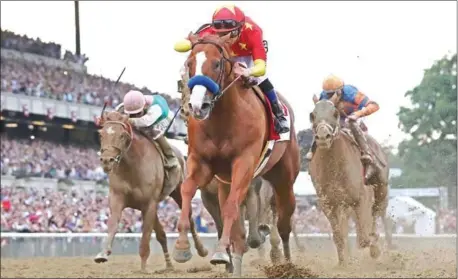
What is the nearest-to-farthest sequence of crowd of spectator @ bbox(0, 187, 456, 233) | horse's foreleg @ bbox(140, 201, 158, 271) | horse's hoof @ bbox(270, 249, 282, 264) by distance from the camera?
1. horse's hoof @ bbox(270, 249, 282, 264)
2. horse's foreleg @ bbox(140, 201, 158, 271)
3. crowd of spectator @ bbox(0, 187, 456, 233)

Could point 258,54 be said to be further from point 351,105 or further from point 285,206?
point 351,105

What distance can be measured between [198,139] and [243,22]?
879mm

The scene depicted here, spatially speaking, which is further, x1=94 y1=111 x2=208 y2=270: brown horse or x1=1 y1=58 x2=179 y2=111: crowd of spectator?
x1=1 y1=58 x2=179 y2=111: crowd of spectator

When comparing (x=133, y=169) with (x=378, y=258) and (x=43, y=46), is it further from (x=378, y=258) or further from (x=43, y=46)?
(x=43, y=46)

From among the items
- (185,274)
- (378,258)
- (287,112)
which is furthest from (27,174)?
(287,112)

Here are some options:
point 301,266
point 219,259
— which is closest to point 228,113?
point 219,259

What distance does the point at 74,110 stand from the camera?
29.5 metres

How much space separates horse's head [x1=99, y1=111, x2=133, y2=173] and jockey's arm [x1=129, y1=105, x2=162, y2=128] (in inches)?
19.0

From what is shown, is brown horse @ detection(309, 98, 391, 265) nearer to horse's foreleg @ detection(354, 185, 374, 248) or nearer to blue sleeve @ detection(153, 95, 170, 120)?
horse's foreleg @ detection(354, 185, 374, 248)

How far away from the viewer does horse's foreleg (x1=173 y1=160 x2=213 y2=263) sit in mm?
5047

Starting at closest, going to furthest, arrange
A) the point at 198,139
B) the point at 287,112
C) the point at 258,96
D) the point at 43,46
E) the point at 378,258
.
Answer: the point at 198,139 → the point at 258,96 → the point at 287,112 → the point at 378,258 → the point at 43,46

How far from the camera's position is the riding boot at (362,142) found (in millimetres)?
8992

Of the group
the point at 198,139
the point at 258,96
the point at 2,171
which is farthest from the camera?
the point at 2,171

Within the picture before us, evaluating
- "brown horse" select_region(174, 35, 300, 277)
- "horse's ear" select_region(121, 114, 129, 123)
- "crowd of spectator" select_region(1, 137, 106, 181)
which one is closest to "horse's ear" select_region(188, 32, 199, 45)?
"brown horse" select_region(174, 35, 300, 277)
